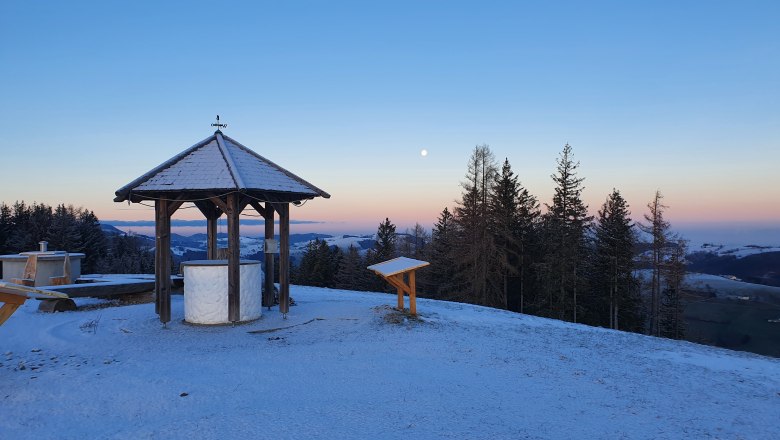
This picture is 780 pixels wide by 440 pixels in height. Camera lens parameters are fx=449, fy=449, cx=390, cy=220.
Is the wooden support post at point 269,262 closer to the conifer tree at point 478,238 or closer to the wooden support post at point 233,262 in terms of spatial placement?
the wooden support post at point 233,262

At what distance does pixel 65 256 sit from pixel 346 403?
1552 cm

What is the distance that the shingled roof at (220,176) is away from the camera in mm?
10039

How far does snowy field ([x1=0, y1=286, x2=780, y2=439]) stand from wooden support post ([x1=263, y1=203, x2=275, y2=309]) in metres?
2.04

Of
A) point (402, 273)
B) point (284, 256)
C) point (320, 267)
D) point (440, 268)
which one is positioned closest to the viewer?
point (402, 273)

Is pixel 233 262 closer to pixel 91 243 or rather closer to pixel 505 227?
pixel 505 227

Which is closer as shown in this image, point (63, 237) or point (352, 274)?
point (63, 237)

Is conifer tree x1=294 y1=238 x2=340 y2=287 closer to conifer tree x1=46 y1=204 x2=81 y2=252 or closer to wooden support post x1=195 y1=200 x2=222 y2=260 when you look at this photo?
conifer tree x1=46 y1=204 x2=81 y2=252

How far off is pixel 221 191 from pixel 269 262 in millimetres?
3011

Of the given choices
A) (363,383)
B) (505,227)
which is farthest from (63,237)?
(363,383)

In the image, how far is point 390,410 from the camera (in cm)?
538

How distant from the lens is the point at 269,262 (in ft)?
41.3

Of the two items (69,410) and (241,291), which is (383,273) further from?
(69,410)

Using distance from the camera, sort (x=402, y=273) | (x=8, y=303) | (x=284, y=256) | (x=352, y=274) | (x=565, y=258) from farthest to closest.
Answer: (x=352, y=274) → (x=565, y=258) → (x=284, y=256) → (x=402, y=273) → (x=8, y=303)

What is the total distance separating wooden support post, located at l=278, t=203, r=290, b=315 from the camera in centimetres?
1140
